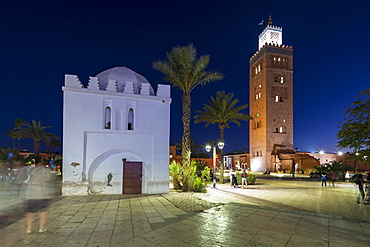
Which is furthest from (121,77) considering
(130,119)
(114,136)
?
(114,136)

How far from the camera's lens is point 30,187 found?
8.38 meters

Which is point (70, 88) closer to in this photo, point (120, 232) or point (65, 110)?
point (65, 110)

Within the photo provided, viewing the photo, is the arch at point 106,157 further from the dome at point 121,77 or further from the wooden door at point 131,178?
the dome at point 121,77

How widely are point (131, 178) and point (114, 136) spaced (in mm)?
2507

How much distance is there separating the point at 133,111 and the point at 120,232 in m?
8.76

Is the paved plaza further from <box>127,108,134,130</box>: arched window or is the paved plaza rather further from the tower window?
the tower window

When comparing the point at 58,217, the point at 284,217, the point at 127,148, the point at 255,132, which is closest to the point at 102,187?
the point at 127,148

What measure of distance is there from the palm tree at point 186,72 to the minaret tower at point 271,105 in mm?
41113

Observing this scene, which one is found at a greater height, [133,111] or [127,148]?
[133,111]

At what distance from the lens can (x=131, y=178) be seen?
1392 centimetres

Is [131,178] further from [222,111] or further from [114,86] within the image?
[222,111]

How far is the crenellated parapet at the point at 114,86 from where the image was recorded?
1334cm

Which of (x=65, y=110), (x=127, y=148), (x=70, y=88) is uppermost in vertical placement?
(x=70, y=88)

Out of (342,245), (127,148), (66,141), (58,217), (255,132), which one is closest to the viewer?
(342,245)
